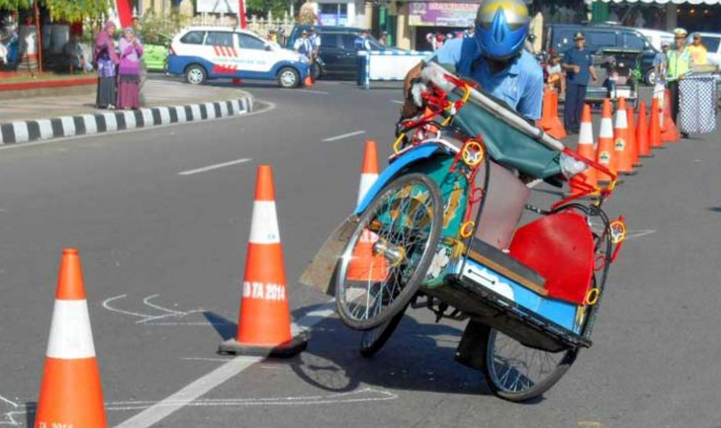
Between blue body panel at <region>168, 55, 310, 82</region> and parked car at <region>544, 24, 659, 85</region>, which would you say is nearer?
blue body panel at <region>168, 55, 310, 82</region>

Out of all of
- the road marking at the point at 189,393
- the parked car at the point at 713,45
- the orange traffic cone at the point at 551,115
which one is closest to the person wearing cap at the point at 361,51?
the parked car at the point at 713,45

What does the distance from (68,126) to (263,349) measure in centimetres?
1493

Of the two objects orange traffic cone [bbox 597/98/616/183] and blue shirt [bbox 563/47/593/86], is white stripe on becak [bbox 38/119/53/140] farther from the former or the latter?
blue shirt [bbox 563/47/593/86]

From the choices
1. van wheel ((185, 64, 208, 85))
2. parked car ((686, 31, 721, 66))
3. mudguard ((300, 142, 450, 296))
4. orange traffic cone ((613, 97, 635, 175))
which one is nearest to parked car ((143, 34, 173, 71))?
van wheel ((185, 64, 208, 85))

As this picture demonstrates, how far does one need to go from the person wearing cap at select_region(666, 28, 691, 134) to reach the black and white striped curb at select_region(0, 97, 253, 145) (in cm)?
796

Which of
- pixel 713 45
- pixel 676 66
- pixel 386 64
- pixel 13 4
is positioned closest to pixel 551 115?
pixel 676 66

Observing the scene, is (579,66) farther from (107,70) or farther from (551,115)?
(107,70)

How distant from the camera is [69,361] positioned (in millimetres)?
5035

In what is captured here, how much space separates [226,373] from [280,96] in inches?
1068

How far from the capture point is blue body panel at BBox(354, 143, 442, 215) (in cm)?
593

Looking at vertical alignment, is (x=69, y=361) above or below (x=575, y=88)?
above

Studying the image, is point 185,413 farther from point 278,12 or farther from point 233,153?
point 278,12

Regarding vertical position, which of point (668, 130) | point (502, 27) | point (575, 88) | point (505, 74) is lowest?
point (668, 130)

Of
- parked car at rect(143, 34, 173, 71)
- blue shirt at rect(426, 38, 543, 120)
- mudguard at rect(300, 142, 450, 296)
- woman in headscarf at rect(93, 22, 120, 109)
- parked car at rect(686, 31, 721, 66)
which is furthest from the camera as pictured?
parked car at rect(143, 34, 173, 71)
